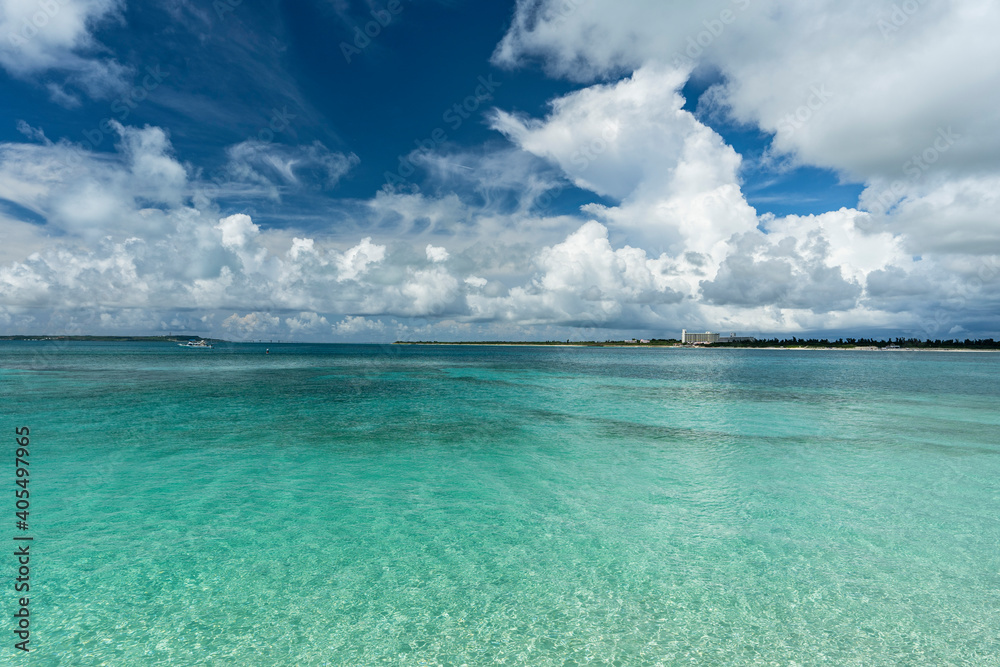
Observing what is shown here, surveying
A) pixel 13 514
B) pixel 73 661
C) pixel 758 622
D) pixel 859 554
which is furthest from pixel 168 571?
pixel 859 554

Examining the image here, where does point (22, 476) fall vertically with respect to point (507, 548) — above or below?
below

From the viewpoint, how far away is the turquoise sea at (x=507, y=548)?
7512 mm

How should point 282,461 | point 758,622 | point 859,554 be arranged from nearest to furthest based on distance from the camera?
point 758,622, point 859,554, point 282,461

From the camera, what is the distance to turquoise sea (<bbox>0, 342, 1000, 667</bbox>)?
751cm

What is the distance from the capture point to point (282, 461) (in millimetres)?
19000

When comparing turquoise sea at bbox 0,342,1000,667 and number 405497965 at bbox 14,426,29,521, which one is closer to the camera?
turquoise sea at bbox 0,342,1000,667

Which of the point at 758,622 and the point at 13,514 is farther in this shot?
the point at 13,514

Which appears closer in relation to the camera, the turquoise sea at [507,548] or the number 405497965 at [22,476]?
the turquoise sea at [507,548]

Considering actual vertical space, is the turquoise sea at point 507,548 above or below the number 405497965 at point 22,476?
above

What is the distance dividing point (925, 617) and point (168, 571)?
14765 millimetres

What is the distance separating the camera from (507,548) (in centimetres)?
1103

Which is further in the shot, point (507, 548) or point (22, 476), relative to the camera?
point (22, 476)

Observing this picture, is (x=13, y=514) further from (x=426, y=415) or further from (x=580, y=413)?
(x=580, y=413)

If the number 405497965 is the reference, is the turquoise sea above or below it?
above
